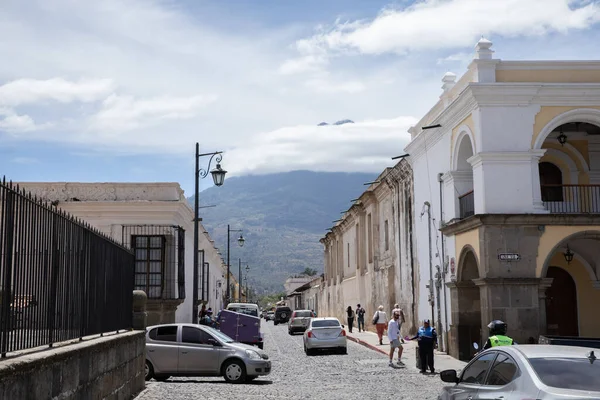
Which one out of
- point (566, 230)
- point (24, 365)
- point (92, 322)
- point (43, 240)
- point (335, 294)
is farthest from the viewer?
point (335, 294)

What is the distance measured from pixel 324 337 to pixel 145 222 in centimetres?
758

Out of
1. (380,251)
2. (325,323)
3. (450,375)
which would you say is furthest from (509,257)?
(380,251)

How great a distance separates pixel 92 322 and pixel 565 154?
17.8 metres

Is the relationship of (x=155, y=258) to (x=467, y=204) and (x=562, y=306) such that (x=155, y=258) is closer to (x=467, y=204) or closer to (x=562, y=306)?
(x=467, y=204)

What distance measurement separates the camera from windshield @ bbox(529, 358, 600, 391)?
6.61m

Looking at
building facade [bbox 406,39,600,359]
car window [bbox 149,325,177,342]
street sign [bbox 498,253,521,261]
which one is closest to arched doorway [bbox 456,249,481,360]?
building facade [bbox 406,39,600,359]

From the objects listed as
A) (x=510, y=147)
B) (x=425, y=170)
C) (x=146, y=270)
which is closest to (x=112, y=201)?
(x=146, y=270)

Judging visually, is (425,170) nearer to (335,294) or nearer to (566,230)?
(566,230)

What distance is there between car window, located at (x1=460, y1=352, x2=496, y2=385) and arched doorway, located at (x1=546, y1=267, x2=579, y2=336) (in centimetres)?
1707

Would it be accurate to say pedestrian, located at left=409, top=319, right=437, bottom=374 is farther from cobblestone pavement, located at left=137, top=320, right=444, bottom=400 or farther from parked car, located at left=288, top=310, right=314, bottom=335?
parked car, located at left=288, top=310, right=314, bottom=335

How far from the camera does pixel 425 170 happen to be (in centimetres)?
2805

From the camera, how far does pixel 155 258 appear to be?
87.8ft

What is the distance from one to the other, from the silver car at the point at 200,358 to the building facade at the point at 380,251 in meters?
13.3

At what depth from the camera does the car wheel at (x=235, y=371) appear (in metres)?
18.0
